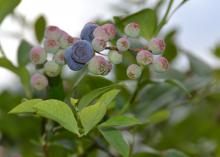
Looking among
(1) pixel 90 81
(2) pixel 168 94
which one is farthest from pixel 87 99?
(2) pixel 168 94

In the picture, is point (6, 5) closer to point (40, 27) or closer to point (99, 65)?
point (99, 65)

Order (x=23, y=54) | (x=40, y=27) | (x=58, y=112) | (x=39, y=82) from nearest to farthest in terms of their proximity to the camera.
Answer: (x=58, y=112) → (x=39, y=82) → (x=23, y=54) → (x=40, y=27)

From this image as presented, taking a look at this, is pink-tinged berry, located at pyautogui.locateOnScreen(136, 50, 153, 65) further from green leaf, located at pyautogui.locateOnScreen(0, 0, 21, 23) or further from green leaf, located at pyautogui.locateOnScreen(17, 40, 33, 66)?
green leaf, located at pyautogui.locateOnScreen(17, 40, 33, 66)

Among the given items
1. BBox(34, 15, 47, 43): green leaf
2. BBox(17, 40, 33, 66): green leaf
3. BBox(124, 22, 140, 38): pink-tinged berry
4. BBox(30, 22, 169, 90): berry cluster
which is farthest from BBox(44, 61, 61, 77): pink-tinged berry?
BBox(34, 15, 47, 43): green leaf

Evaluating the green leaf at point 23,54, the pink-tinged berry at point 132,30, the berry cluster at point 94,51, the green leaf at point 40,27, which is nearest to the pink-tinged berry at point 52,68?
the berry cluster at point 94,51

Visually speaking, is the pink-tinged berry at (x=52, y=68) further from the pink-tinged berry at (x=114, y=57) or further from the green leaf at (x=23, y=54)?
the green leaf at (x=23, y=54)

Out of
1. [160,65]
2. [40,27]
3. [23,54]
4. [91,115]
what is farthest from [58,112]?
[40,27]

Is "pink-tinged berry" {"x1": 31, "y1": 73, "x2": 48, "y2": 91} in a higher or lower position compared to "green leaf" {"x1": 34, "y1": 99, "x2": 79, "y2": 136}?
lower
